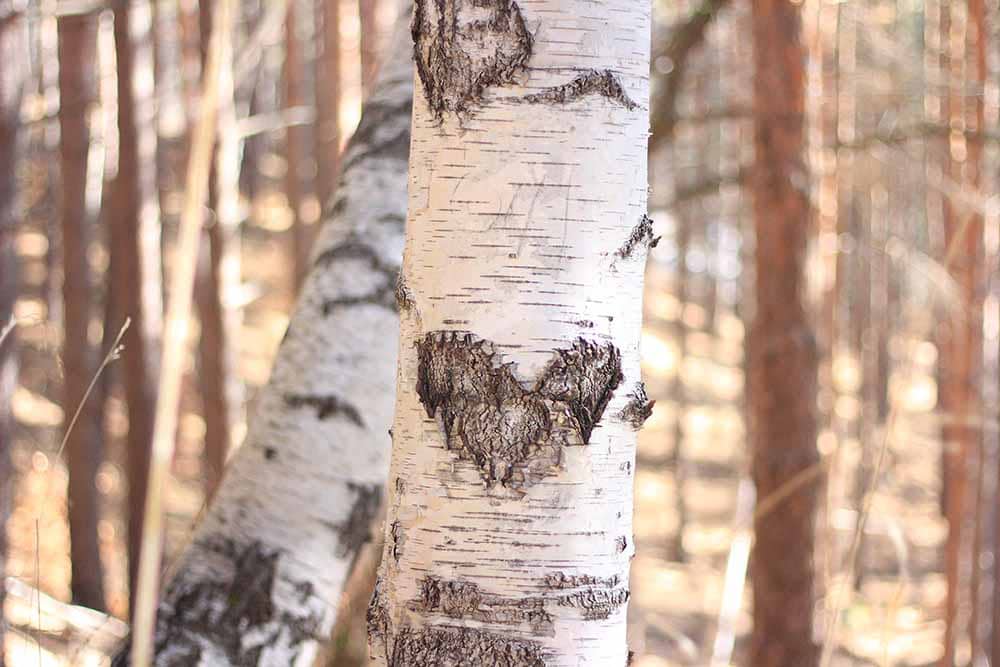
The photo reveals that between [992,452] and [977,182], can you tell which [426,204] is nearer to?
[977,182]

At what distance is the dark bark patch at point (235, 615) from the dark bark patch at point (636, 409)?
62 centimetres

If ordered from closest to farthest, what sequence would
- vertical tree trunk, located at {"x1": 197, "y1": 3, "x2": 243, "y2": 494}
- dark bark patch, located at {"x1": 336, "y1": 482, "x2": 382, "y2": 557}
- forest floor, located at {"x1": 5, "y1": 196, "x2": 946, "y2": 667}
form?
dark bark patch, located at {"x1": 336, "y1": 482, "x2": 382, "y2": 557}
forest floor, located at {"x1": 5, "y1": 196, "x2": 946, "y2": 667}
vertical tree trunk, located at {"x1": 197, "y1": 3, "x2": 243, "y2": 494}

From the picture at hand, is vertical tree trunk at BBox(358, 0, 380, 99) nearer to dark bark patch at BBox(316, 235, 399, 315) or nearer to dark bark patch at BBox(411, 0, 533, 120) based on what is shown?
dark bark patch at BBox(316, 235, 399, 315)

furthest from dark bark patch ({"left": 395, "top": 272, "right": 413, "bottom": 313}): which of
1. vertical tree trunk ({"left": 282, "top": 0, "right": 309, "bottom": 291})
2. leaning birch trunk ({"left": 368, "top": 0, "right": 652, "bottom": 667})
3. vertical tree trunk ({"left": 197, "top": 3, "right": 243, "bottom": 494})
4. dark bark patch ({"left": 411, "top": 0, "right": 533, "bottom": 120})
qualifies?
vertical tree trunk ({"left": 282, "top": 0, "right": 309, "bottom": 291})

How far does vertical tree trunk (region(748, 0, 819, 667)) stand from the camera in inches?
150

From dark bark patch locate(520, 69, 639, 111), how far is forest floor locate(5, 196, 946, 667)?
1.57ft

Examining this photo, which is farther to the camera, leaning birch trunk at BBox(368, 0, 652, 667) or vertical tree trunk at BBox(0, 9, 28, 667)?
vertical tree trunk at BBox(0, 9, 28, 667)

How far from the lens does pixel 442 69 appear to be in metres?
0.87

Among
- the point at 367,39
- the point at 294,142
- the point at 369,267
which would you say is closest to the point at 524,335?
the point at 369,267

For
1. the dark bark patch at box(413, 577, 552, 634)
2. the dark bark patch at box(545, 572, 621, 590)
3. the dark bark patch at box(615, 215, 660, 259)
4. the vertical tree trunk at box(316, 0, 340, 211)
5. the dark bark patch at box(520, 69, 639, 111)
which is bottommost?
the dark bark patch at box(413, 577, 552, 634)

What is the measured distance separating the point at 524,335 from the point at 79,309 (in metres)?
4.59

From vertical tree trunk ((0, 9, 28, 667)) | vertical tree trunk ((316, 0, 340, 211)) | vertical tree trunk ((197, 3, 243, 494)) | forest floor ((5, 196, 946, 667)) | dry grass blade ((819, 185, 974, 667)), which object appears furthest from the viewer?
vertical tree trunk ((316, 0, 340, 211))

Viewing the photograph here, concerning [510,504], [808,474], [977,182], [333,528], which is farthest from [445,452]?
[977,182]

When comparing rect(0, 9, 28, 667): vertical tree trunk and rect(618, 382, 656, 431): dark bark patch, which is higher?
rect(0, 9, 28, 667): vertical tree trunk
